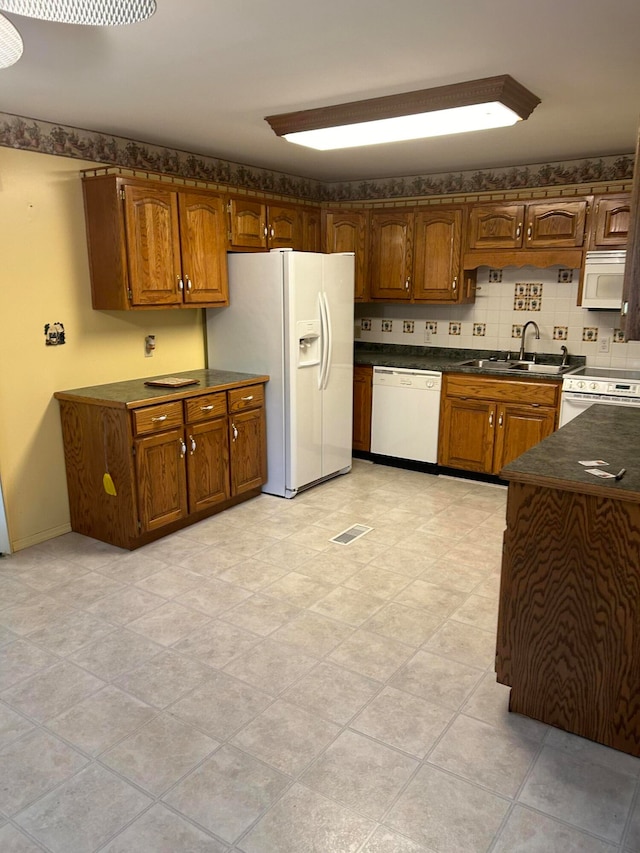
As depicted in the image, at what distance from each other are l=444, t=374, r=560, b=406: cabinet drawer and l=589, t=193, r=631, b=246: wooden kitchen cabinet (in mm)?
1026

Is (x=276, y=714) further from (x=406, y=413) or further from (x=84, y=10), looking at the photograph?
(x=406, y=413)

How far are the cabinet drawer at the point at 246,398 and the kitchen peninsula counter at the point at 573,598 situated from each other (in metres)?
2.30

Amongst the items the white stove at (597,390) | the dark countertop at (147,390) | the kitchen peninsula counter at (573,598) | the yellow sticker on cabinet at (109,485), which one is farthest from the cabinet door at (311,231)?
the kitchen peninsula counter at (573,598)

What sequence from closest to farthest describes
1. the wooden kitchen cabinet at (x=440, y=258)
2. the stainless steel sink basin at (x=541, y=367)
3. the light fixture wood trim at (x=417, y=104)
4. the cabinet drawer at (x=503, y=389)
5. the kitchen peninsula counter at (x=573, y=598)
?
the kitchen peninsula counter at (x=573, y=598) → the light fixture wood trim at (x=417, y=104) → the cabinet drawer at (x=503, y=389) → the stainless steel sink basin at (x=541, y=367) → the wooden kitchen cabinet at (x=440, y=258)

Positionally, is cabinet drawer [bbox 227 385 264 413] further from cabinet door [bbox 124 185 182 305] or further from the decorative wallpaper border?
the decorative wallpaper border

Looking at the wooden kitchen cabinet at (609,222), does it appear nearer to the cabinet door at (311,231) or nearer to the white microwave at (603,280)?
the white microwave at (603,280)

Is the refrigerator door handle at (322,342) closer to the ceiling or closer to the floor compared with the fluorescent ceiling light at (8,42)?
closer to the floor

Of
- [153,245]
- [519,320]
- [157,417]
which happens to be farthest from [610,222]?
[157,417]

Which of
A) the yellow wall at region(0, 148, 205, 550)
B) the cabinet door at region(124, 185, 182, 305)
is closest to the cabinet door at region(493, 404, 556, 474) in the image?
the cabinet door at region(124, 185, 182, 305)

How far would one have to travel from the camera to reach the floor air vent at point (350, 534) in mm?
3820

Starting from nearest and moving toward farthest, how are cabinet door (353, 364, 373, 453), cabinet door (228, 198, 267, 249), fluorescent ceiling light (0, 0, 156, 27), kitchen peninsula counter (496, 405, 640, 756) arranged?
1. fluorescent ceiling light (0, 0, 156, 27)
2. kitchen peninsula counter (496, 405, 640, 756)
3. cabinet door (228, 198, 267, 249)
4. cabinet door (353, 364, 373, 453)

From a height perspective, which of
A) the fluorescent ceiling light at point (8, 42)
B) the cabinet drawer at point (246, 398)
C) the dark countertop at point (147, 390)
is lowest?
the cabinet drawer at point (246, 398)

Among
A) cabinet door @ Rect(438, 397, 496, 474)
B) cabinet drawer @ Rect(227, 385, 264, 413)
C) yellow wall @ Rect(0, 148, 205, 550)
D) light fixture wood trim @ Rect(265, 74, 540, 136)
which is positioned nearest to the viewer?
light fixture wood trim @ Rect(265, 74, 540, 136)

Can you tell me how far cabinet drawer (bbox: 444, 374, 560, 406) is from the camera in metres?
4.45
